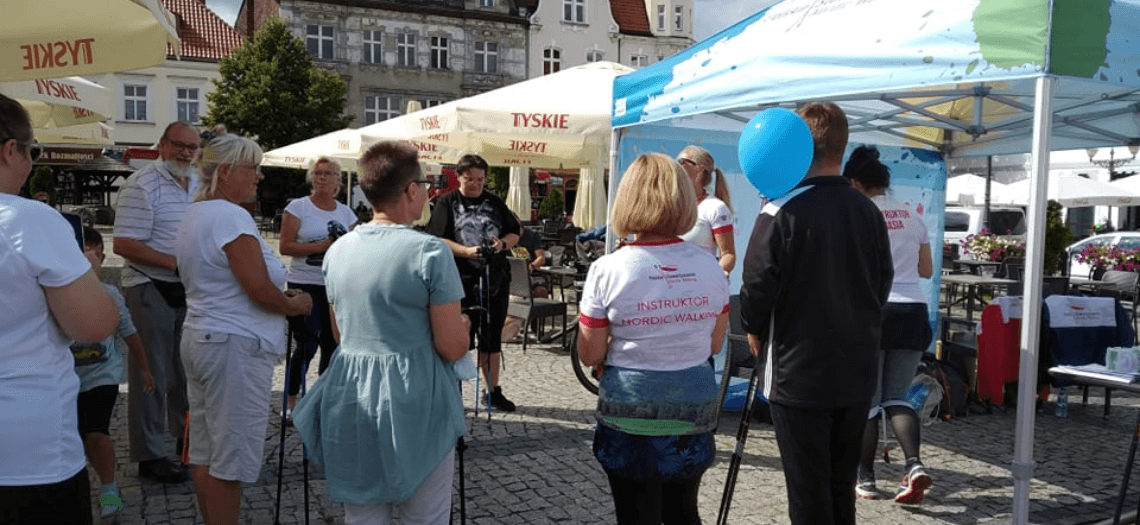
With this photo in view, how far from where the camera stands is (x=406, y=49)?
43469 mm

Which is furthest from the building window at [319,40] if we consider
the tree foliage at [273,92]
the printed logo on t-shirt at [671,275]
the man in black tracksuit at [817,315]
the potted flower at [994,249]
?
the printed logo on t-shirt at [671,275]

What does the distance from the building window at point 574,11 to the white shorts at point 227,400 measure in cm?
4560

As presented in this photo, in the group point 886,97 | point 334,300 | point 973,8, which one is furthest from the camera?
point 886,97

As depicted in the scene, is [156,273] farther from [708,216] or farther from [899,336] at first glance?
[899,336]

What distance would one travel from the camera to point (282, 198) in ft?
123

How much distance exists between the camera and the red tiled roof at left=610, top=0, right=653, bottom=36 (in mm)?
48469

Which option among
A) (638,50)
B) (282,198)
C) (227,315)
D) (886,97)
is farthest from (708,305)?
(638,50)

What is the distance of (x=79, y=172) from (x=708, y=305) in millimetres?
37025

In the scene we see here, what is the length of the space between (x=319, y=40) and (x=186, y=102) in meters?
7.09

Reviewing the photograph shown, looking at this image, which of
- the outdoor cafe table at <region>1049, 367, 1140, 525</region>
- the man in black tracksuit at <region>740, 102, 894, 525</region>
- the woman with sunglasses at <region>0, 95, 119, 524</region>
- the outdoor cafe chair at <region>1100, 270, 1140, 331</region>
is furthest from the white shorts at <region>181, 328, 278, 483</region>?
the outdoor cafe chair at <region>1100, 270, 1140, 331</region>

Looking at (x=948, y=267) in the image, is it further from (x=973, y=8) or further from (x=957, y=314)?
(x=973, y=8)

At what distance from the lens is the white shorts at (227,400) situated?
325cm

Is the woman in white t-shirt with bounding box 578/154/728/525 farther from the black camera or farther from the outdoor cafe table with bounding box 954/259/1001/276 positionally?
the outdoor cafe table with bounding box 954/259/1001/276

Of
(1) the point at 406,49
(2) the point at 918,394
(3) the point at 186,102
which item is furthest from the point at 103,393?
(3) the point at 186,102
